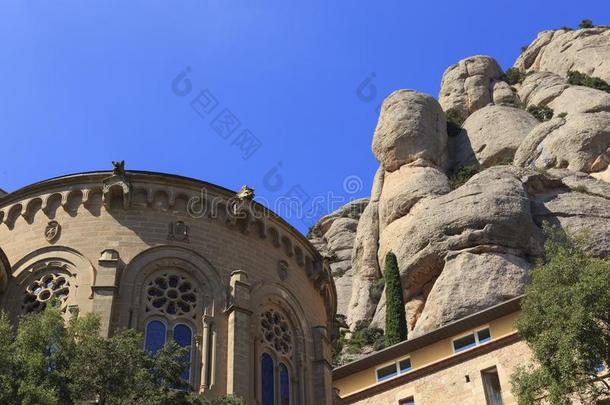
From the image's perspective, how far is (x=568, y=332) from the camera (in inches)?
712

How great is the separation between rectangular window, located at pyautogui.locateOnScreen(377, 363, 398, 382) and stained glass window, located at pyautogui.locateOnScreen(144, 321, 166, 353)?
42.6ft

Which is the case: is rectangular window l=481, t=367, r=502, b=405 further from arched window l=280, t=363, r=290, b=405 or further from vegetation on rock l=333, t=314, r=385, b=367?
vegetation on rock l=333, t=314, r=385, b=367

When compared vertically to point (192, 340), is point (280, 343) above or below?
above

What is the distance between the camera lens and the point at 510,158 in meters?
57.7

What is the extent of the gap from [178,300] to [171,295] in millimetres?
255

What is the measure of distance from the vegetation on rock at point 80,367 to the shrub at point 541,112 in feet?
174

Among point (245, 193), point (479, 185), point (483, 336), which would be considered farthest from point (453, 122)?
point (245, 193)

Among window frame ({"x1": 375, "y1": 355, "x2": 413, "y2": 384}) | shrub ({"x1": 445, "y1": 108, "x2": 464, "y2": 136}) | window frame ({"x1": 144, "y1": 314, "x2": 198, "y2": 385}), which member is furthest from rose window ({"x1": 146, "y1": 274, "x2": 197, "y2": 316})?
shrub ({"x1": 445, "y1": 108, "x2": 464, "y2": 136})

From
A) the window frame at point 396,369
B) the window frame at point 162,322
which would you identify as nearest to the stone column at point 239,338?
the window frame at point 162,322

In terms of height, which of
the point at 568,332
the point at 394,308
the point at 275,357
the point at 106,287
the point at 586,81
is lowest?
the point at 568,332

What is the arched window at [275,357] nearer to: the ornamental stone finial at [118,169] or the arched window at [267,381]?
the arched window at [267,381]

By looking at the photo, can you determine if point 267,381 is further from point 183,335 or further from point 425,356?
point 425,356

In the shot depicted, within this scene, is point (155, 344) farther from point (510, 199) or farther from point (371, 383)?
point (510, 199)

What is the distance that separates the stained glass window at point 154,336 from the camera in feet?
63.9
